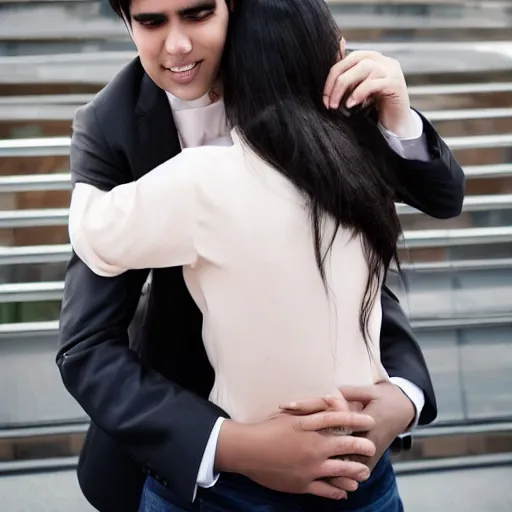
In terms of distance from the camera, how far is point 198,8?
1213mm

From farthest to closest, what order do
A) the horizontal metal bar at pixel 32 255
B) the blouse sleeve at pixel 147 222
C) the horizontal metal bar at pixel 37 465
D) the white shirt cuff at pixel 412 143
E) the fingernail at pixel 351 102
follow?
the horizontal metal bar at pixel 32 255
the horizontal metal bar at pixel 37 465
the white shirt cuff at pixel 412 143
the fingernail at pixel 351 102
the blouse sleeve at pixel 147 222

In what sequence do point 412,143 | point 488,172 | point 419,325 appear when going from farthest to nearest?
1. point 488,172
2. point 419,325
3. point 412,143

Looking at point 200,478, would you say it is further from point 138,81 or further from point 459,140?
point 459,140

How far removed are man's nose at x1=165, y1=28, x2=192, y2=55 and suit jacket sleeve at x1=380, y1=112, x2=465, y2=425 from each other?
351mm

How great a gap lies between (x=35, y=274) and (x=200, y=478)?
1.70m

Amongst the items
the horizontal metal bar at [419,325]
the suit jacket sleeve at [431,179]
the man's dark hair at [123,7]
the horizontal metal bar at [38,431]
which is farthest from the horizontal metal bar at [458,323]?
the man's dark hair at [123,7]

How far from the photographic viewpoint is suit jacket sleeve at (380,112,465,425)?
137 cm

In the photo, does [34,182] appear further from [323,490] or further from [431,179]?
[323,490]

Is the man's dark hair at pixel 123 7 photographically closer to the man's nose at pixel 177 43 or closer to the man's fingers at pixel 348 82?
the man's nose at pixel 177 43

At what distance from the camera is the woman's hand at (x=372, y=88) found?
1.22 metres

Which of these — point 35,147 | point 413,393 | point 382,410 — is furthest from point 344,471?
point 35,147

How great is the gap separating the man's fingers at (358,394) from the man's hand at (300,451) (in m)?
0.04

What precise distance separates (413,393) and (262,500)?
0.31m

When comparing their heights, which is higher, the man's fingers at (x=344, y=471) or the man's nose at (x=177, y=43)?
the man's nose at (x=177, y=43)
